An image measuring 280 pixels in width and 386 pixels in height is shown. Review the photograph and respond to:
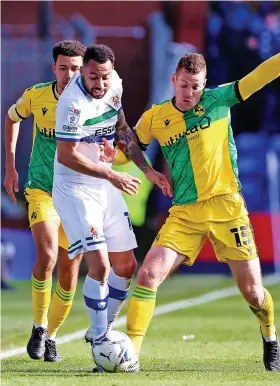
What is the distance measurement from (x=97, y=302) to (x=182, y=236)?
836 millimetres

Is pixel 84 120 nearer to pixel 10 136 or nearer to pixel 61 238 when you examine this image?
pixel 61 238

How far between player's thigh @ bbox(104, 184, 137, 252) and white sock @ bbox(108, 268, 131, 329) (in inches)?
10.4

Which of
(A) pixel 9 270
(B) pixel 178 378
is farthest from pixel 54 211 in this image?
(A) pixel 9 270

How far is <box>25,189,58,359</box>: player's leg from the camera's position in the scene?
9508 mm

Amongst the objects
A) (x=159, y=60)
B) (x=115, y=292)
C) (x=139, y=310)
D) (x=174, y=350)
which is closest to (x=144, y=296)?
(x=139, y=310)

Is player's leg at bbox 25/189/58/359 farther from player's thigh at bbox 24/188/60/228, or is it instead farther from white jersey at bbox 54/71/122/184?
white jersey at bbox 54/71/122/184

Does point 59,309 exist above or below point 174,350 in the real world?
above

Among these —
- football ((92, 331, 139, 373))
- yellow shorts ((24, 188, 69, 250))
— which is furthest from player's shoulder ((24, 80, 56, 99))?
football ((92, 331, 139, 373))

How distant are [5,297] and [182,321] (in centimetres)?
418

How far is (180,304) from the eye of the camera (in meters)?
15.1

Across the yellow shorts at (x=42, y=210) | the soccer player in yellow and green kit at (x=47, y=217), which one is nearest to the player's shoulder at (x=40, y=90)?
the soccer player in yellow and green kit at (x=47, y=217)

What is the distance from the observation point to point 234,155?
902cm

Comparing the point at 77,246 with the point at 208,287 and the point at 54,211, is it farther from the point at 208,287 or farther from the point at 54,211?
the point at 208,287

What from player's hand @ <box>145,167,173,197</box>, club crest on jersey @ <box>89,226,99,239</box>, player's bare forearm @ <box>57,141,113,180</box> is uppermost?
player's bare forearm @ <box>57,141,113,180</box>
